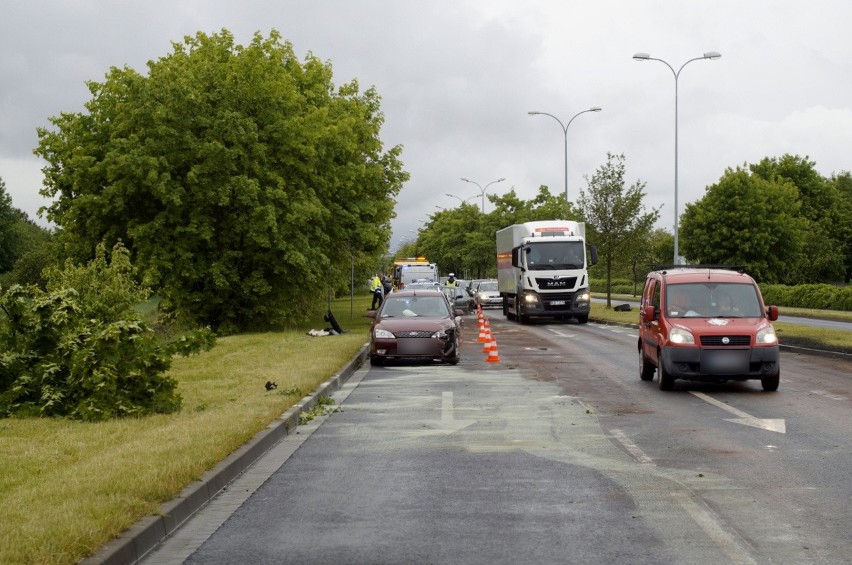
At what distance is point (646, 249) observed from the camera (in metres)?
49.8

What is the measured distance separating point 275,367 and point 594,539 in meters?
12.8

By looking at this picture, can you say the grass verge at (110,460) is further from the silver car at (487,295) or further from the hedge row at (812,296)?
the silver car at (487,295)

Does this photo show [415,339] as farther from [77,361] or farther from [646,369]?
[77,361]

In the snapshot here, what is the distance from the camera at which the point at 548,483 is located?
8445 millimetres

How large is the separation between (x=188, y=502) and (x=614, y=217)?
43.0 meters

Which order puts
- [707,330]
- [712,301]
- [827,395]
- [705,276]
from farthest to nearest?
[705,276] → [712,301] → [707,330] → [827,395]

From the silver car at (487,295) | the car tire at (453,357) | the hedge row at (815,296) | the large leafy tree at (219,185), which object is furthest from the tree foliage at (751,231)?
the car tire at (453,357)

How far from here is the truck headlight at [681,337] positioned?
15.5 m

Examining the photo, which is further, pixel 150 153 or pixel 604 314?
pixel 604 314

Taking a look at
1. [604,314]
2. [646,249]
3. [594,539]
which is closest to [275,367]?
[594,539]

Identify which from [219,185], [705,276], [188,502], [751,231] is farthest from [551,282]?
[751,231]

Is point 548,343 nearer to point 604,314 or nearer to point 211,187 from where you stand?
point 211,187

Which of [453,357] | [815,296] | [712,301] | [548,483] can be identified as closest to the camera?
[548,483]

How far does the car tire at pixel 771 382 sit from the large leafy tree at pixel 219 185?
1909 cm
